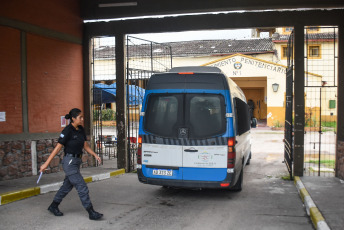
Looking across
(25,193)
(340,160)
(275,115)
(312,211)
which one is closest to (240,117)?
(312,211)

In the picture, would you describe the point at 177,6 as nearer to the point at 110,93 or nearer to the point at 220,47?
the point at 110,93

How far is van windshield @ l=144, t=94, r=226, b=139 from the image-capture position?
679cm

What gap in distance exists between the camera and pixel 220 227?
546 cm

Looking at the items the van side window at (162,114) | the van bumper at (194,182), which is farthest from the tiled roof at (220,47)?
the van bumper at (194,182)

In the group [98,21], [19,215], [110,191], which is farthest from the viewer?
[98,21]

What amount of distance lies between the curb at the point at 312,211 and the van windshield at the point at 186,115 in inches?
79.6

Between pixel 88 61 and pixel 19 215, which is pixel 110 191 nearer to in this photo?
pixel 19 215

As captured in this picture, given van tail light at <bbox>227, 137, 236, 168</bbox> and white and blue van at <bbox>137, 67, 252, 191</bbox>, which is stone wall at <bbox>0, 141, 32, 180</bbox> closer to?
white and blue van at <bbox>137, 67, 252, 191</bbox>

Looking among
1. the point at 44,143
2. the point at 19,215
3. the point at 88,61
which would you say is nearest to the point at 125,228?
the point at 19,215

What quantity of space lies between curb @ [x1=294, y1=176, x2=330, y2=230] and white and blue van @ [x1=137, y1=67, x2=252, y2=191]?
4.53 ft

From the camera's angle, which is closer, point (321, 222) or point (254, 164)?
point (321, 222)

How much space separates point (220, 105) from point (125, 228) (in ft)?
9.38

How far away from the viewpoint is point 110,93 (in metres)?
14.0

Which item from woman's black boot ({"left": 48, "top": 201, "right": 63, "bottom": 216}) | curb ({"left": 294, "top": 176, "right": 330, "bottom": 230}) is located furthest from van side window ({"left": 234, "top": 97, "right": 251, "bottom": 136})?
woman's black boot ({"left": 48, "top": 201, "right": 63, "bottom": 216})
